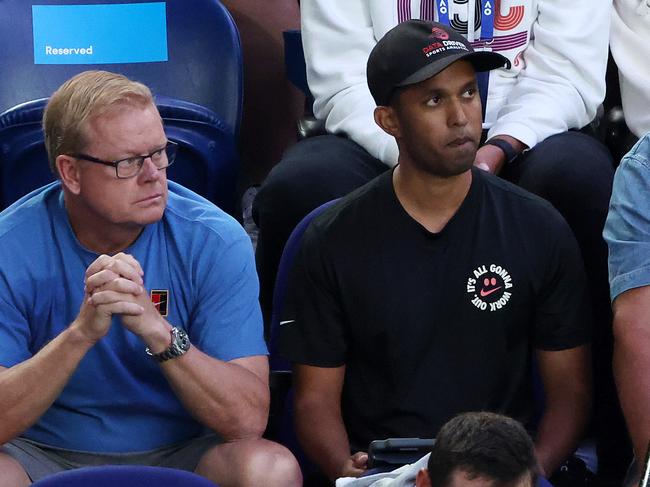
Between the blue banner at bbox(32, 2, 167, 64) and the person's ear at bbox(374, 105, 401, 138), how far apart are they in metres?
1.22

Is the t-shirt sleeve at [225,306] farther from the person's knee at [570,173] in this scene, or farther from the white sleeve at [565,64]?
the white sleeve at [565,64]

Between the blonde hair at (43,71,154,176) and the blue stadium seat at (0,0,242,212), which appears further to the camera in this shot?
the blue stadium seat at (0,0,242,212)

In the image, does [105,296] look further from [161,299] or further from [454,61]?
[454,61]

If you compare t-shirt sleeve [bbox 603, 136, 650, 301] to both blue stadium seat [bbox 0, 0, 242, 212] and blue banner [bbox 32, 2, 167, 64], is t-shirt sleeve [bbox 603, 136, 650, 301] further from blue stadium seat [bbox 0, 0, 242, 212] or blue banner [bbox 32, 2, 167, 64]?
blue banner [bbox 32, 2, 167, 64]

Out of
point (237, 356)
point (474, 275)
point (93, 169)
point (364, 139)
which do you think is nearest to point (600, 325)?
point (474, 275)

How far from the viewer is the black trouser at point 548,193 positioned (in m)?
3.13

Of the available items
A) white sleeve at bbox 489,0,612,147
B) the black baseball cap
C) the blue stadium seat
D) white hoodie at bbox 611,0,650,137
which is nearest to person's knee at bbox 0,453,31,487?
the black baseball cap

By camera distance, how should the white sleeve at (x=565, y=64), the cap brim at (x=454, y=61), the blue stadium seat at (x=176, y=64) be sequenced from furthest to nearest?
1. the blue stadium seat at (x=176, y=64)
2. the white sleeve at (x=565, y=64)
3. the cap brim at (x=454, y=61)

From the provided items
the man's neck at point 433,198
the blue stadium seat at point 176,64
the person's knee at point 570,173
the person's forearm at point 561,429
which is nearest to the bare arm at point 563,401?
the person's forearm at point 561,429

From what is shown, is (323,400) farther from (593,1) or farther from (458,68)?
(593,1)

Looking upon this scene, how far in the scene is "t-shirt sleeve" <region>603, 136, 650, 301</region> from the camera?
103 inches

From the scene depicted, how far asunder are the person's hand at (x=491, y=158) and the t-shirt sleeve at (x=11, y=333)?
1.23m

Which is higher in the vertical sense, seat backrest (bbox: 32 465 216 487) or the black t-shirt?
the black t-shirt

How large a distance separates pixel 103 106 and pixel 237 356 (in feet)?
1.94
